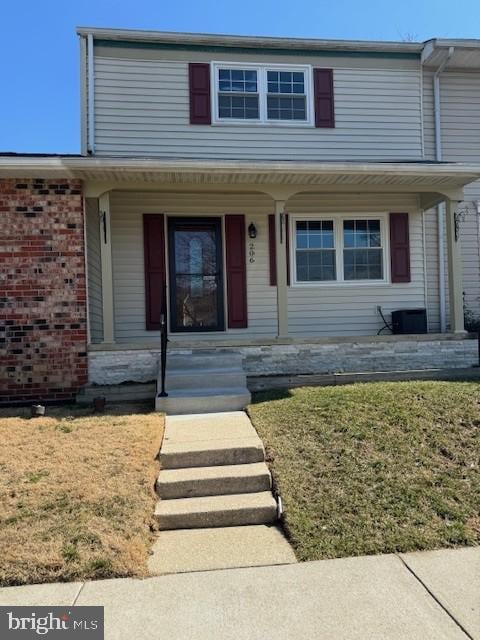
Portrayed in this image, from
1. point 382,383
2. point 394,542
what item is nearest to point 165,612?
point 394,542

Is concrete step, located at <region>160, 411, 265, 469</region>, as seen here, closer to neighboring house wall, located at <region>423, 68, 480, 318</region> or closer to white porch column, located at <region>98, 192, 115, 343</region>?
white porch column, located at <region>98, 192, 115, 343</region>

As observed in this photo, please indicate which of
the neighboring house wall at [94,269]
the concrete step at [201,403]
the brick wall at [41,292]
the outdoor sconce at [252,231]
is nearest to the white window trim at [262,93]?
the outdoor sconce at [252,231]

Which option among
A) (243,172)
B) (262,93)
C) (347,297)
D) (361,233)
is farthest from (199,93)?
(347,297)

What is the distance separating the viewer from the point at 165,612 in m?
2.59

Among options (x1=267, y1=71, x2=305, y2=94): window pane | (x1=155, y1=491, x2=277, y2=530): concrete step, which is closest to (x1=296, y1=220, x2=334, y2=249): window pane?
(x1=267, y1=71, x2=305, y2=94): window pane

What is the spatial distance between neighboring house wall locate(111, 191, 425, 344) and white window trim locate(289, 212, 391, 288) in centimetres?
6

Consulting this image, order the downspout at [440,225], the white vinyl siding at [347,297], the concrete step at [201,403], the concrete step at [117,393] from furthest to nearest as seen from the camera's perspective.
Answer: the downspout at [440,225]
the white vinyl siding at [347,297]
the concrete step at [117,393]
the concrete step at [201,403]

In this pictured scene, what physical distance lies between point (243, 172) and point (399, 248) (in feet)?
11.5

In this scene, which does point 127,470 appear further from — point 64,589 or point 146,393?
point 146,393

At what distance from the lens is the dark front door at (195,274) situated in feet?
28.3

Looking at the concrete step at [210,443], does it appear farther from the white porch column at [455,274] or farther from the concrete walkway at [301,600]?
the white porch column at [455,274]

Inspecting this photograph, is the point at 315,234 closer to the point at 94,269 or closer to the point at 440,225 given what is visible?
the point at 440,225

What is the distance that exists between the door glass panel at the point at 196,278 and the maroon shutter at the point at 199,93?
189cm

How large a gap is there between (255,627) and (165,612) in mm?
481
